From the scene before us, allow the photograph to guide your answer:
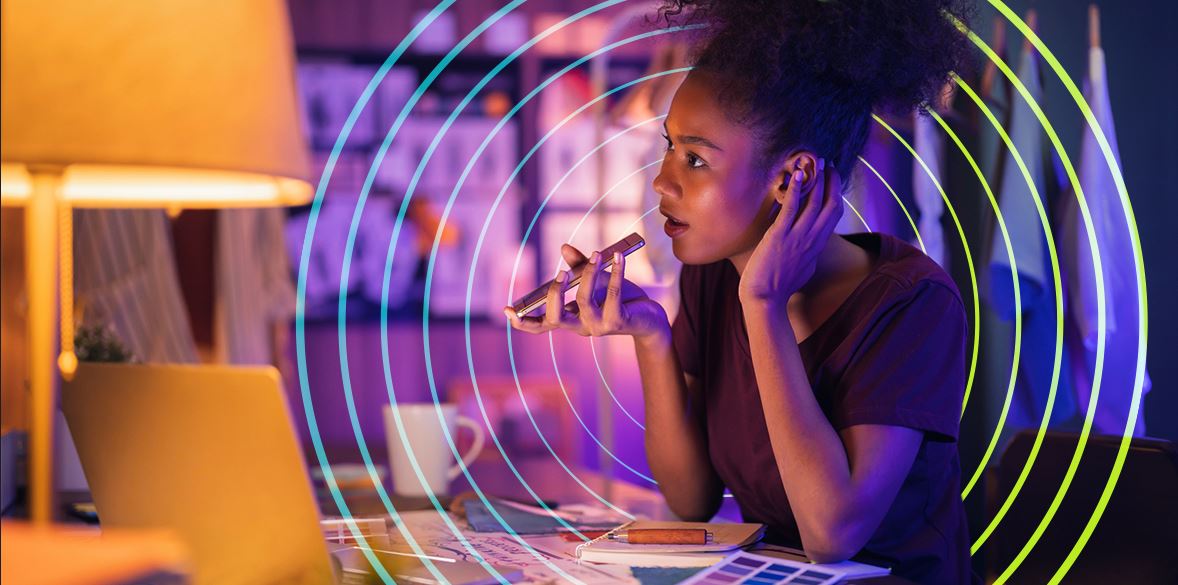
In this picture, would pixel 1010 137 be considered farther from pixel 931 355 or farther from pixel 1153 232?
pixel 931 355

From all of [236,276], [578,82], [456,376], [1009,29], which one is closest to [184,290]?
[236,276]

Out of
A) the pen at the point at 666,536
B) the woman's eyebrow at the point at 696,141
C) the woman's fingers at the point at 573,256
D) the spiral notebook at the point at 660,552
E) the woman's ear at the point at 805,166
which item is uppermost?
the woman's eyebrow at the point at 696,141

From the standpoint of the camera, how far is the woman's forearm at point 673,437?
1814mm

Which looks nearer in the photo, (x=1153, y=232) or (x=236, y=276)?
(x=1153, y=232)

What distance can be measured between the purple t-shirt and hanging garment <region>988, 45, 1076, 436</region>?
4.49 feet

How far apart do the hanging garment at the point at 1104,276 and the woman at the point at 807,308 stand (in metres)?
1.36

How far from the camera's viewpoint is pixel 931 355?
1527mm

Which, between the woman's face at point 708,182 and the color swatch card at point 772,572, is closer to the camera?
the color swatch card at point 772,572

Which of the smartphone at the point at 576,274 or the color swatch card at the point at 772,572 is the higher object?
the smartphone at the point at 576,274

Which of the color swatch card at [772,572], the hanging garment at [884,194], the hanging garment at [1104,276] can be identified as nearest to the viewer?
the color swatch card at [772,572]

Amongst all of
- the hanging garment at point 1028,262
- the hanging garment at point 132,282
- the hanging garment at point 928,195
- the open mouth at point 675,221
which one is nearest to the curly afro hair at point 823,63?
the open mouth at point 675,221

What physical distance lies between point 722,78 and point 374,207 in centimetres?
414

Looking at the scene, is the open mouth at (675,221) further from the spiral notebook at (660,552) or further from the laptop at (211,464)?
the laptop at (211,464)

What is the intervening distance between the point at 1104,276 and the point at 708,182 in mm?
1782
